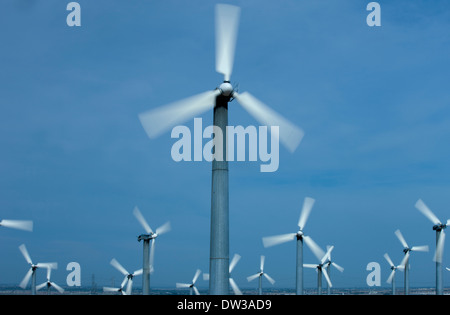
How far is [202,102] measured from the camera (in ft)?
91.1

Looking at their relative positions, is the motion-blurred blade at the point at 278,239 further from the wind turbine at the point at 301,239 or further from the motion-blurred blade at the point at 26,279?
the motion-blurred blade at the point at 26,279

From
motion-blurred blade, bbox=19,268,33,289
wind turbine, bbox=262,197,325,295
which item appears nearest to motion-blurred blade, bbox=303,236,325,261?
wind turbine, bbox=262,197,325,295

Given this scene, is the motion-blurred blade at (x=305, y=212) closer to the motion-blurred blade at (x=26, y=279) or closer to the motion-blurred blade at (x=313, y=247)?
the motion-blurred blade at (x=313, y=247)

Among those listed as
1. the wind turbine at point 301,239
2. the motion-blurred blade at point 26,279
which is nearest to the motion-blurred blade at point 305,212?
the wind turbine at point 301,239

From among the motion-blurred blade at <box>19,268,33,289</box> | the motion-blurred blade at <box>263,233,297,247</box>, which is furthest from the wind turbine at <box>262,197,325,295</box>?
the motion-blurred blade at <box>19,268,33,289</box>

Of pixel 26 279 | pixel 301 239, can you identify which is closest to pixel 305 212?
pixel 301 239

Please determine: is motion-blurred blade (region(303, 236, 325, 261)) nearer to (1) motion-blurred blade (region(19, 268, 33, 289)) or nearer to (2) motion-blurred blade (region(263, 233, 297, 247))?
(2) motion-blurred blade (region(263, 233, 297, 247))

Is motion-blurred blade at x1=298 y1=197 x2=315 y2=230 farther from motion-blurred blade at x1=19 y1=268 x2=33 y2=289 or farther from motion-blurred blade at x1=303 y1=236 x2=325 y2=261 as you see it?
motion-blurred blade at x1=19 y1=268 x2=33 y2=289

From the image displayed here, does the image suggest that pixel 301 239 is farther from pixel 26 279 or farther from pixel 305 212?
pixel 26 279

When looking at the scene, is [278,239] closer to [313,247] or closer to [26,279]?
[313,247]

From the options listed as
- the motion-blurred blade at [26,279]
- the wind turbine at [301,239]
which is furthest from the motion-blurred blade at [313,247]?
the motion-blurred blade at [26,279]
